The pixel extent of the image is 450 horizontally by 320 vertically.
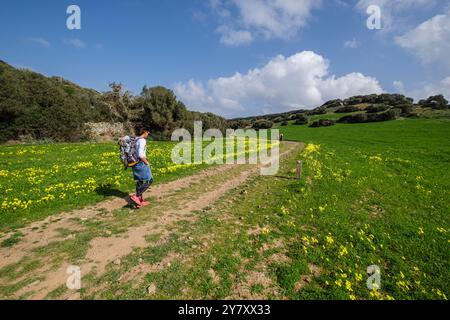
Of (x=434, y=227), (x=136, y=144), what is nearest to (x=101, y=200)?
(x=136, y=144)

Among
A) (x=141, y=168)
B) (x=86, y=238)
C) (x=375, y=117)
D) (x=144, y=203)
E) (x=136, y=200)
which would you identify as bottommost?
(x=86, y=238)

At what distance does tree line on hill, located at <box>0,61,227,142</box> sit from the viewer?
34000 millimetres

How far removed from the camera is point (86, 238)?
711 centimetres

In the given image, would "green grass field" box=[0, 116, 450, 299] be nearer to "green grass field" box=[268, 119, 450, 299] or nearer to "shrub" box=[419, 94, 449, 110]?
"green grass field" box=[268, 119, 450, 299]

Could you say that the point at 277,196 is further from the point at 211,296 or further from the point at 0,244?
the point at 0,244

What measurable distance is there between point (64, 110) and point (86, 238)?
39.7m

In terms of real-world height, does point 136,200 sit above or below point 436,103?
below

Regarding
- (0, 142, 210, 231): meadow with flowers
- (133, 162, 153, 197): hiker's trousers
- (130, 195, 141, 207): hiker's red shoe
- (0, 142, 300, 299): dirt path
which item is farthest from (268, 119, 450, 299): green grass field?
(0, 142, 210, 231): meadow with flowers

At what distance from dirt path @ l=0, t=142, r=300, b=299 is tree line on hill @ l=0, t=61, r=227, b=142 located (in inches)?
1397

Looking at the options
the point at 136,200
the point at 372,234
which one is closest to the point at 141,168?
the point at 136,200

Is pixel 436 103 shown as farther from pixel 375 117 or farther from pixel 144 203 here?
pixel 144 203

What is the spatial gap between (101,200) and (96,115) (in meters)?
44.7

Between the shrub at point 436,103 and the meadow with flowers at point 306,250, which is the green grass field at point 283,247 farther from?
the shrub at point 436,103

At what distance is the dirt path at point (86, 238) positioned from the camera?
5277 mm
